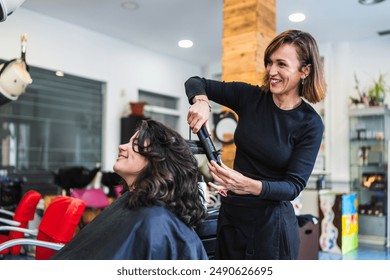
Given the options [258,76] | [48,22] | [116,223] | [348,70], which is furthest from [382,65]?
[116,223]

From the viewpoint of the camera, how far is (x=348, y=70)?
4559 mm

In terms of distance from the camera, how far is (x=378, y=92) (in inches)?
176

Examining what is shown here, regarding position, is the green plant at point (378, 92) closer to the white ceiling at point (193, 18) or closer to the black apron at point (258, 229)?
the white ceiling at point (193, 18)

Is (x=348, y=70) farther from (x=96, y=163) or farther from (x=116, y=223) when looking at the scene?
(x=116, y=223)

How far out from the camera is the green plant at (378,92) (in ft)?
14.6

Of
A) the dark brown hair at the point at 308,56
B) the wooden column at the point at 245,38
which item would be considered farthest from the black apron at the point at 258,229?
the wooden column at the point at 245,38

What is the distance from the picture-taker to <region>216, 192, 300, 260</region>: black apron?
110 centimetres

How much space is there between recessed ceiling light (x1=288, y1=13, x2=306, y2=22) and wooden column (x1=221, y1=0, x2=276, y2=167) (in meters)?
0.92

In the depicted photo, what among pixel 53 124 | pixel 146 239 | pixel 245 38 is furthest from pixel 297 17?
pixel 146 239

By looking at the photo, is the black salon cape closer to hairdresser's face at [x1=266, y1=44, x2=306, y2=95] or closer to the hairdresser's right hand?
the hairdresser's right hand

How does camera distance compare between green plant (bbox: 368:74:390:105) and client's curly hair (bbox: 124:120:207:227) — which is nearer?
client's curly hair (bbox: 124:120:207:227)

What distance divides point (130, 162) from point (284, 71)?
1.61 ft

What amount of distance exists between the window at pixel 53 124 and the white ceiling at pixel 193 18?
67 cm

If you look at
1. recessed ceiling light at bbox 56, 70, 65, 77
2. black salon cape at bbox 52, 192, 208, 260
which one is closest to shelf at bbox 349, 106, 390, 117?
recessed ceiling light at bbox 56, 70, 65, 77
